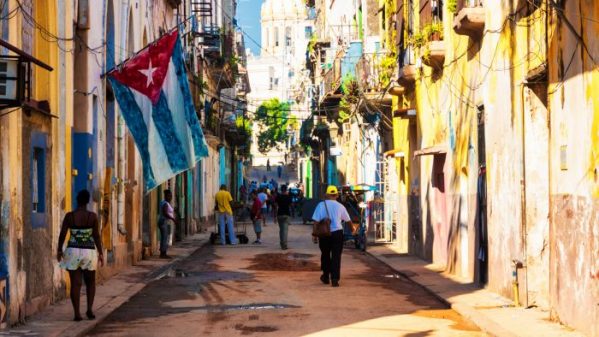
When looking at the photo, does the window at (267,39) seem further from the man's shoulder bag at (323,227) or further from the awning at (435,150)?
the man's shoulder bag at (323,227)

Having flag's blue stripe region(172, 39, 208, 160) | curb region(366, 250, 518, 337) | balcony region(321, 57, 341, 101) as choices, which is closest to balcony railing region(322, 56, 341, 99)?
balcony region(321, 57, 341, 101)

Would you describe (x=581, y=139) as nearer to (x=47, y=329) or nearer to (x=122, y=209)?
(x=47, y=329)

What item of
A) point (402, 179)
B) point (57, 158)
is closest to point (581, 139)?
point (57, 158)

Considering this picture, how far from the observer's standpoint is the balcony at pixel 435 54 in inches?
918

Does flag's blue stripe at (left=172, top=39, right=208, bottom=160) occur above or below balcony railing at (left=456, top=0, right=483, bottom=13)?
below

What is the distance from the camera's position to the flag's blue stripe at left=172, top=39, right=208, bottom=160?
21.9m

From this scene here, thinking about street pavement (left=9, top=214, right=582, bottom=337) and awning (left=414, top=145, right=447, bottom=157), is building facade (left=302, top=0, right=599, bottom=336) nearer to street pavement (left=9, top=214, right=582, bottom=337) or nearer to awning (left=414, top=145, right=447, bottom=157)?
awning (left=414, top=145, right=447, bottom=157)

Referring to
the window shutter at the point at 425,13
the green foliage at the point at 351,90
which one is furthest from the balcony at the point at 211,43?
the window shutter at the point at 425,13

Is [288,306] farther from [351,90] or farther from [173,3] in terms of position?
[351,90]

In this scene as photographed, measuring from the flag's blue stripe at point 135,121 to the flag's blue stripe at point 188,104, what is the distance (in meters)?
1.19

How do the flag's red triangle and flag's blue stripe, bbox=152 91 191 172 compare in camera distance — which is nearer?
the flag's red triangle

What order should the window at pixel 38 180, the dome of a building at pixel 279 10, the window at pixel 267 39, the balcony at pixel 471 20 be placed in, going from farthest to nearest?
1. the window at pixel 267 39
2. the dome of a building at pixel 279 10
3. the balcony at pixel 471 20
4. the window at pixel 38 180

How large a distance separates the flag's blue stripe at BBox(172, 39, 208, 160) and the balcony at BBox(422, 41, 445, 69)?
4.70 metres

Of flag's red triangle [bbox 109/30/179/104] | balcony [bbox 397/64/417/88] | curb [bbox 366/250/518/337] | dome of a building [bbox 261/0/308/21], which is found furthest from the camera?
dome of a building [bbox 261/0/308/21]
